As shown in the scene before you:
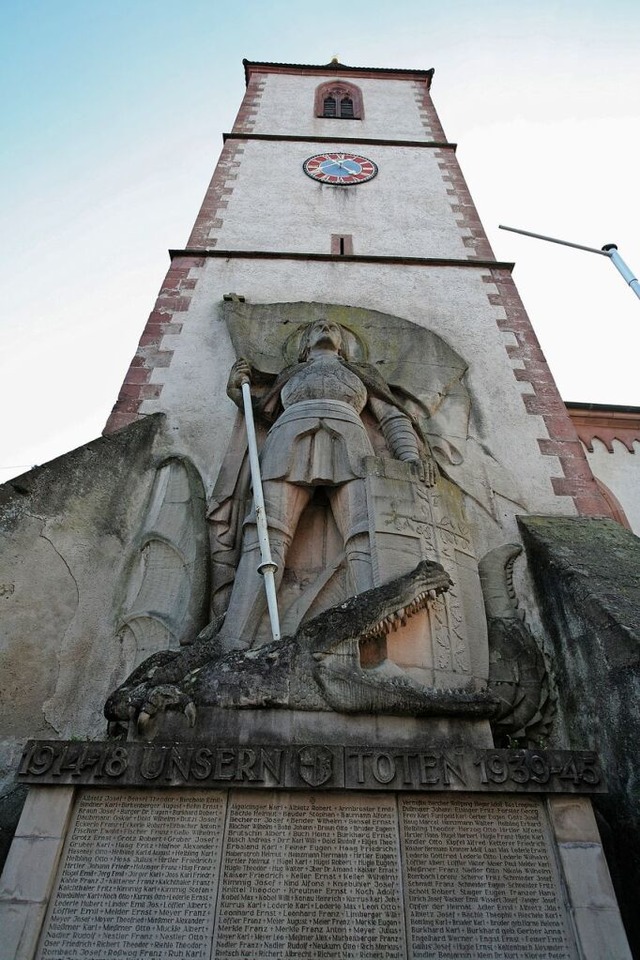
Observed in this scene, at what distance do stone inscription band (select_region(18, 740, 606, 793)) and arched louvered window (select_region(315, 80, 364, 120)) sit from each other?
15.7 meters

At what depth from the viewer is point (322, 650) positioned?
4262mm

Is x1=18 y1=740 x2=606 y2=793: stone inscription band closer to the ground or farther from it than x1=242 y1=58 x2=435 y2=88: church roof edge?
closer to the ground

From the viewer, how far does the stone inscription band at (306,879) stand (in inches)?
130

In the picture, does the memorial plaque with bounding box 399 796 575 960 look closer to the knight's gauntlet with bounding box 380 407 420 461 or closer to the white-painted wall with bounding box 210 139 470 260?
the knight's gauntlet with bounding box 380 407 420 461

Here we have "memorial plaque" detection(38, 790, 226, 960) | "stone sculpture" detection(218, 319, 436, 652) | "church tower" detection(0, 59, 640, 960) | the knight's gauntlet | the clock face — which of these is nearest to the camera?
"memorial plaque" detection(38, 790, 226, 960)

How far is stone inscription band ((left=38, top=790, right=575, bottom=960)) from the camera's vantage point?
10.9ft

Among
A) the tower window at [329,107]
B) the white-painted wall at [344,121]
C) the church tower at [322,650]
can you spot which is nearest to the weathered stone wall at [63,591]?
the church tower at [322,650]

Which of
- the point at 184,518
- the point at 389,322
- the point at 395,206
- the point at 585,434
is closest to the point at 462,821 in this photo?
the point at 184,518

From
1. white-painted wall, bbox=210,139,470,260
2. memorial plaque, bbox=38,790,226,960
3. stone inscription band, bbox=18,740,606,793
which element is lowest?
memorial plaque, bbox=38,790,226,960

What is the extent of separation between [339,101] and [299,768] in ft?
57.6

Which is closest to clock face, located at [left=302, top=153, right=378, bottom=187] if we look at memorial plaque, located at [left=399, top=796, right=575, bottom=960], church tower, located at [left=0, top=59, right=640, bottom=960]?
church tower, located at [left=0, top=59, right=640, bottom=960]

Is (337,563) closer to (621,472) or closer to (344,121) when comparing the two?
(621,472)

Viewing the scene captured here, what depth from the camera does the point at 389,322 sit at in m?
8.46

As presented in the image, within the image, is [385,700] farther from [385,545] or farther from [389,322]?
[389,322]
